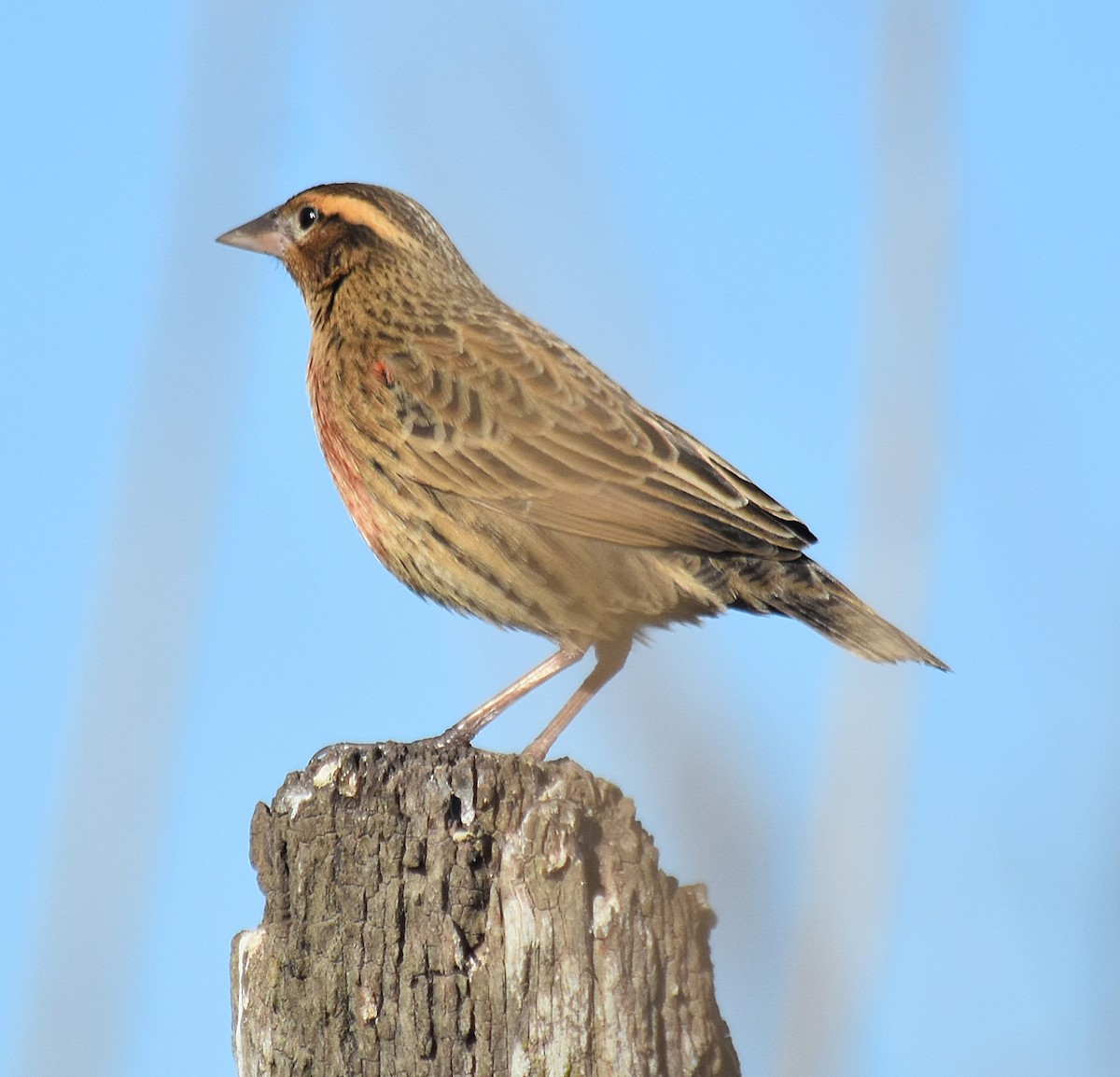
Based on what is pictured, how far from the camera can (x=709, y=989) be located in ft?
12.0

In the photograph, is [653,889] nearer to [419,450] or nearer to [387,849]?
[387,849]

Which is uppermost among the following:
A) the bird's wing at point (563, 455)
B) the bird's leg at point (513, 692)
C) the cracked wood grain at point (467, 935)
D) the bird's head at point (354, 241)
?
the bird's head at point (354, 241)

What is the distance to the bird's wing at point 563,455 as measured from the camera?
229 inches

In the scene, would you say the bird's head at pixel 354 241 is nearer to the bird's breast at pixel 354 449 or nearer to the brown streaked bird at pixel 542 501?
the brown streaked bird at pixel 542 501

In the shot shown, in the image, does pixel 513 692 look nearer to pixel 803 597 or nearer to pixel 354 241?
pixel 803 597

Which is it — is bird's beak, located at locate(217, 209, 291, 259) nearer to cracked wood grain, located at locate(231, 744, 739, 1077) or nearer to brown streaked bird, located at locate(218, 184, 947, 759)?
brown streaked bird, located at locate(218, 184, 947, 759)

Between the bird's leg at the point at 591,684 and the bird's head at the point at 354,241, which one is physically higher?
the bird's head at the point at 354,241

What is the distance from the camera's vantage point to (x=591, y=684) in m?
6.43

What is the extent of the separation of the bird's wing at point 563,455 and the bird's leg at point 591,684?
0.59 meters

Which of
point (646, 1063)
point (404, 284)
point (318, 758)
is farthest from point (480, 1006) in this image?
point (404, 284)

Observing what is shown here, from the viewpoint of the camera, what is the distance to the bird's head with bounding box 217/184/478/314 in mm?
7152

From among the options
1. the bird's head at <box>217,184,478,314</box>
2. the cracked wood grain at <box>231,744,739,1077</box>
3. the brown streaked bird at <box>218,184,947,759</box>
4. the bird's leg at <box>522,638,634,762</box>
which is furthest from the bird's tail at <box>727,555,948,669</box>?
the bird's head at <box>217,184,478,314</box>

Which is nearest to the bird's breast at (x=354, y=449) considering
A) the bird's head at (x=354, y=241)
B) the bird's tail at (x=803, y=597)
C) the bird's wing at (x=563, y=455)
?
the bird's wing at (x=563, y=455)

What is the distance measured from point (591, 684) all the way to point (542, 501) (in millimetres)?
932
